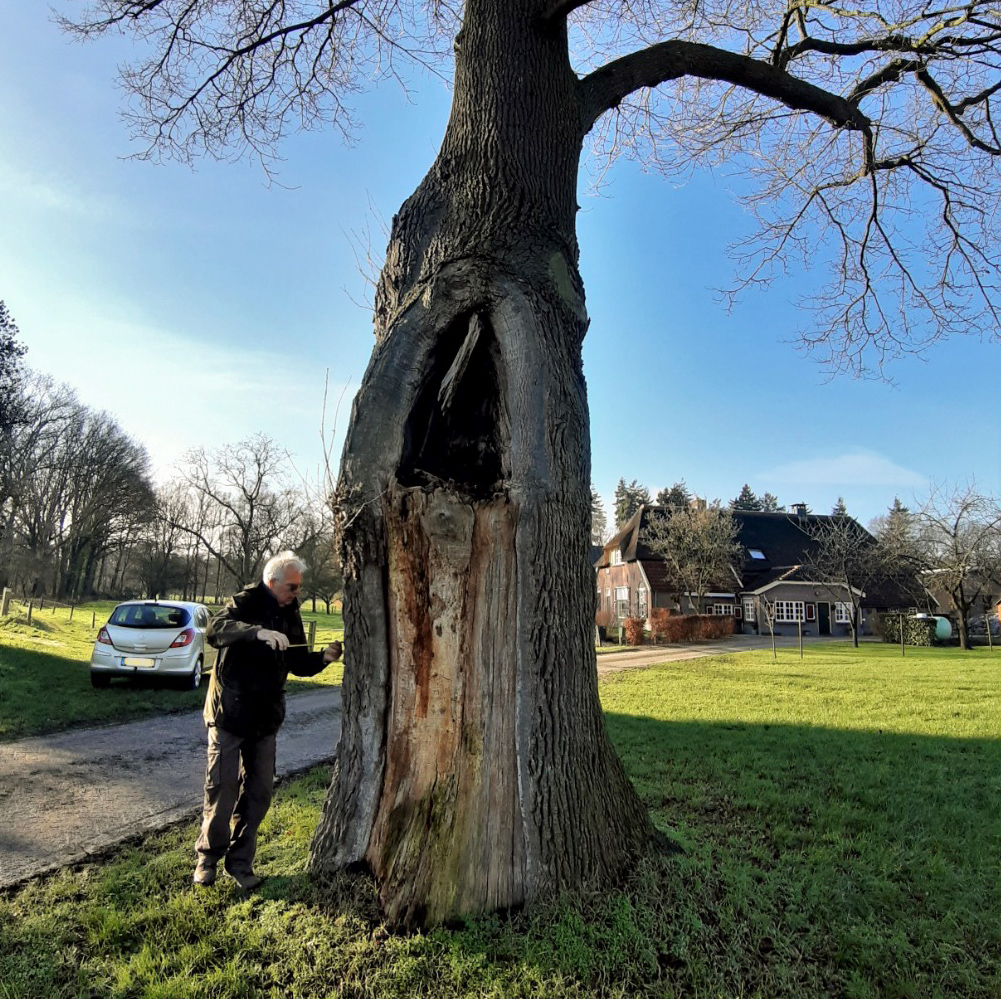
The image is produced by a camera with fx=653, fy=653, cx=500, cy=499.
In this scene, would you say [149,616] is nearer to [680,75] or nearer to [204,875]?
[204,875]

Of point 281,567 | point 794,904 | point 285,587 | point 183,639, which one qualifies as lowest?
point 794,904

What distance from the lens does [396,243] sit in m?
3.97

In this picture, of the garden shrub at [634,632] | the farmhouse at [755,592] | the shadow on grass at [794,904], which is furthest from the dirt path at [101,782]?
the farmhouse at [755,592]

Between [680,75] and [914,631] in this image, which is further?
[914,631]

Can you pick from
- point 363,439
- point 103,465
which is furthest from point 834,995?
point 103,465

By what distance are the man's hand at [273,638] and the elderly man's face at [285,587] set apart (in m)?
0.36

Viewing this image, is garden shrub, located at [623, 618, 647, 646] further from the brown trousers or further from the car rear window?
the brown trousers

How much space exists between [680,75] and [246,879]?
6.03 meters

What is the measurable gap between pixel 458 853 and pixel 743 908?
1.45m

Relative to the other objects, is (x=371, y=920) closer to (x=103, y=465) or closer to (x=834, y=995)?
(x=834, y=995)

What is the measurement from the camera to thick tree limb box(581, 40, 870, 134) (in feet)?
15.0

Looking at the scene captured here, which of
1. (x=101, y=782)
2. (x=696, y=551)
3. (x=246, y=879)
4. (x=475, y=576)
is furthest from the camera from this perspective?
(x=696, y=551)

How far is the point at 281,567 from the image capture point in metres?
4.02

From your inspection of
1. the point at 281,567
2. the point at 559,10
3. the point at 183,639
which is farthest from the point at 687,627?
the point at 559,10
